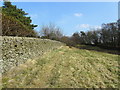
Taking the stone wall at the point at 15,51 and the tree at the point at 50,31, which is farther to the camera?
the tree at the point at 50,31

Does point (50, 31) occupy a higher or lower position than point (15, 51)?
higher

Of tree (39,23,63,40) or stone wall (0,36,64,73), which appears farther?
tree (39,23,63,40)

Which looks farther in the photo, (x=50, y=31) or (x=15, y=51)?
(x=50, y=31)

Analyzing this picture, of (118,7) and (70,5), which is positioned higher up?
(70,5)

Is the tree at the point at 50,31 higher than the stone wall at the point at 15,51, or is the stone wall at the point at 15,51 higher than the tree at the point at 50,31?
the tree at the point at 50,31

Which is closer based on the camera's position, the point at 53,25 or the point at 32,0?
the point at 32,0

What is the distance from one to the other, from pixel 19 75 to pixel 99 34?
61.1 feet

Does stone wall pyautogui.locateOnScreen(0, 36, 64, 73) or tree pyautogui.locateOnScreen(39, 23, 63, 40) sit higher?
tree pyautogui.locateOnScreen(39, 23, 63, 40)

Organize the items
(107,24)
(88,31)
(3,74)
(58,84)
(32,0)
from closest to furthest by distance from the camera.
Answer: (58,84)
(3,74)
(32,0)
(107,24)
(88,31)

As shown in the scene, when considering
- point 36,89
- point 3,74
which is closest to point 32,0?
point 3,74

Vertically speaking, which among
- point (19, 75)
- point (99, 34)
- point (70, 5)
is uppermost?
point (70, 5)

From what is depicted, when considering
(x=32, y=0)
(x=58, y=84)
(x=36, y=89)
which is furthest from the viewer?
(x=32, y=0)

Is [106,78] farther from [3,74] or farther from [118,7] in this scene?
[118,7]

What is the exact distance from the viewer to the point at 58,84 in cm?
240
